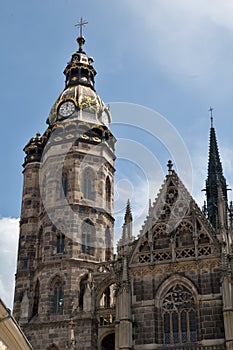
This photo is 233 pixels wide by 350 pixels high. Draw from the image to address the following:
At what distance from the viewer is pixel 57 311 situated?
37031mm

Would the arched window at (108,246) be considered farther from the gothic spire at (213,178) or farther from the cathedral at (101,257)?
the gothic spire at (213,178)

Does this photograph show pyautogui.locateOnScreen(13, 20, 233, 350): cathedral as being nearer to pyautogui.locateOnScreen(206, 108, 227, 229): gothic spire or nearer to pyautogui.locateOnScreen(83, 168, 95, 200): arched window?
pyautogui.locateOnScreen(83, 168, 95, 200): arched window

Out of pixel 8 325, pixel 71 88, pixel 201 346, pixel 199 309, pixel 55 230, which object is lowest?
pixel 8 325

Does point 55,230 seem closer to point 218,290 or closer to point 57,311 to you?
point 57,311

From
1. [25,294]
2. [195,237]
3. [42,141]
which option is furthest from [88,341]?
[42,141]

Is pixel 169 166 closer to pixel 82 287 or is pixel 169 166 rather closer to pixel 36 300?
pixel 82 287

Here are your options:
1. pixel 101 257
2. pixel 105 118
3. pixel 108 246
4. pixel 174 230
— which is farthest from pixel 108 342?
pixel 105 118

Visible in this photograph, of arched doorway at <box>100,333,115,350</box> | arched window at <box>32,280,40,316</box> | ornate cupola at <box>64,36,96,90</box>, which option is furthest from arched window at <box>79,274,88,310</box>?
ornate cupola at <box>64,36,96,90</box>

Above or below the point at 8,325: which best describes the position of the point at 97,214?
above

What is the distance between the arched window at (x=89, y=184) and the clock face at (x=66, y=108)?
5306mm

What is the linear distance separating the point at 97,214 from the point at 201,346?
12664 mm

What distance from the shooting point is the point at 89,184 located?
4141cm

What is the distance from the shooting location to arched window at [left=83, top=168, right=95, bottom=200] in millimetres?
40838

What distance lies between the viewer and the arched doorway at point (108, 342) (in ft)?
117
